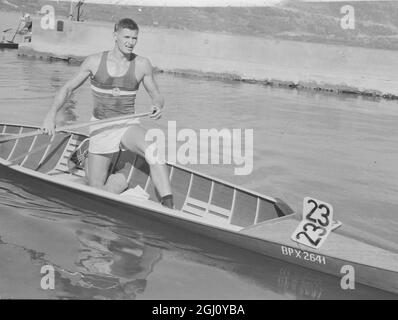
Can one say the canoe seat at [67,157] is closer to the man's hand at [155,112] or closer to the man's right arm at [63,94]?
the man's right arm at [63,94]

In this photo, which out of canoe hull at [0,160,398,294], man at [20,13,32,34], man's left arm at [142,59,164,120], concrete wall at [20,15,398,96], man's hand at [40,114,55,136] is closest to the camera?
canoe hull at [0,160,398,294]

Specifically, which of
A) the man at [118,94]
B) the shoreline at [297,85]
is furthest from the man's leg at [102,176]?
the shoreline at [297,85]

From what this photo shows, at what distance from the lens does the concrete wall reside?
70.6 feet

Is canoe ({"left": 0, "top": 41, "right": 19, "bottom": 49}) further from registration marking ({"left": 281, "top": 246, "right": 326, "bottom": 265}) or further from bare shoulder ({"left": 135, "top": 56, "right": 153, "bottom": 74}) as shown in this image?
registration marking ({"left": 281, "top": 246, "right": 326, "bottom": 265})

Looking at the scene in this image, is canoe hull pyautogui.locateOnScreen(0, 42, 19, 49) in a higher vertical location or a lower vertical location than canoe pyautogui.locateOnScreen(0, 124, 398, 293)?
higher

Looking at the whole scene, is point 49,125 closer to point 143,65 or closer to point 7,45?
point 143,65

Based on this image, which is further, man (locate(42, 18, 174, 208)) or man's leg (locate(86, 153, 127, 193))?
man's leg (locate(86, 153, 127, 193))

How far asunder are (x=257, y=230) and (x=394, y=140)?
→ 26.6 ft

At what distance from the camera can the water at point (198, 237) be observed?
593 cm

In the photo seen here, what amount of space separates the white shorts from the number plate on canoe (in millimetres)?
2560

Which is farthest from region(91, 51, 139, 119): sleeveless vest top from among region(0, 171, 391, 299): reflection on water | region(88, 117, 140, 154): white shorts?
region(0, 171, 391, 299): reflection on water

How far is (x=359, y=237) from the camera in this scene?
7391 mm

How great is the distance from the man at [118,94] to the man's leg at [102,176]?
37mm

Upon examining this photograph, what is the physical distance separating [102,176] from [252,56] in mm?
16451
